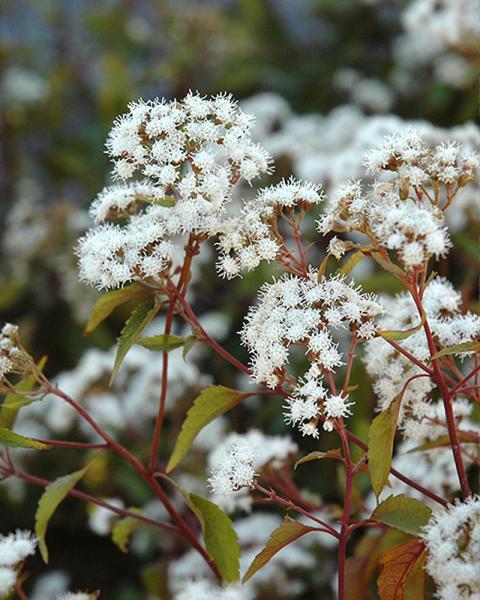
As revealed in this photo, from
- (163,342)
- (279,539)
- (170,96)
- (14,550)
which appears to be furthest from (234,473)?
(170,96)

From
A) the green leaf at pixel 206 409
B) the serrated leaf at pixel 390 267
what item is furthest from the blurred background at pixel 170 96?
the serrated leaf at pixel 390 267

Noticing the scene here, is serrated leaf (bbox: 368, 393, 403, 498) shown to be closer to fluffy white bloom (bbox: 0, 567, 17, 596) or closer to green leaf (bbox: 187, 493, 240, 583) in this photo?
green leaf (bbox: 187, 493, 240, 583)

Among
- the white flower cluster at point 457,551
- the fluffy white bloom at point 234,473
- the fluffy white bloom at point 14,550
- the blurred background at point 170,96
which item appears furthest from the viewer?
the blurred background at point 170,96

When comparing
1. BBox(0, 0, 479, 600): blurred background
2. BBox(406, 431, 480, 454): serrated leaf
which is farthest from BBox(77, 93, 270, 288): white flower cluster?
BBox(0, 0, 479, 600): blurred background

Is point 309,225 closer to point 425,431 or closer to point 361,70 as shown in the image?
point 361,70

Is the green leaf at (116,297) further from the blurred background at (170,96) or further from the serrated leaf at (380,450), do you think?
the blurred background at (170,96)

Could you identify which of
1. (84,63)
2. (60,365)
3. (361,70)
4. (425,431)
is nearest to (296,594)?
(425,431)

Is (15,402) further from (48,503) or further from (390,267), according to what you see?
(390,267)
